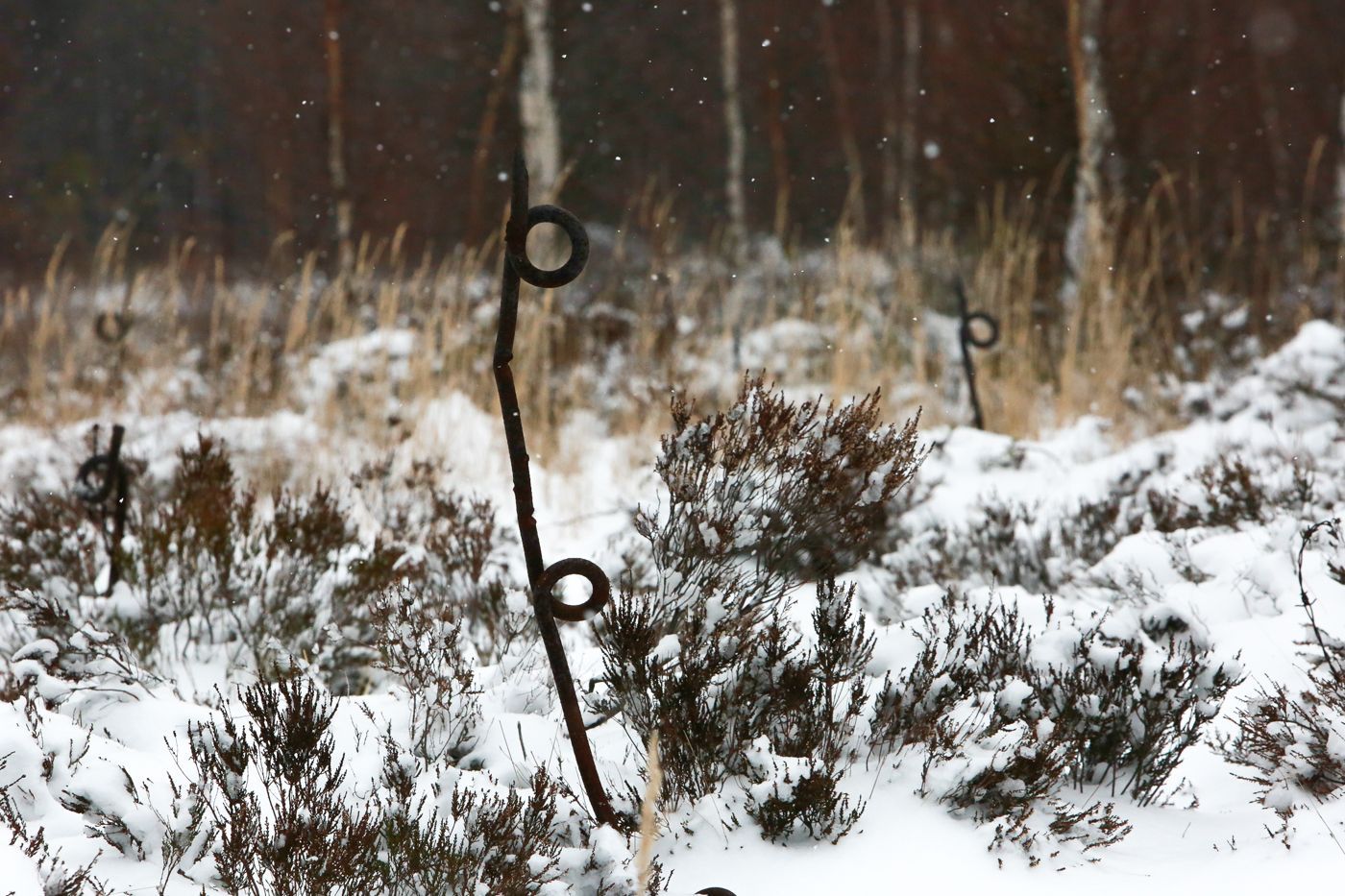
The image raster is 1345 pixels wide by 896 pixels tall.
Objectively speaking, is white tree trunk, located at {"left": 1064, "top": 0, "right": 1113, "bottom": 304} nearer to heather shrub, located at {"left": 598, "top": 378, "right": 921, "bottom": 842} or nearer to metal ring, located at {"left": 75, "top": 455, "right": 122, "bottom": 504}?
heather shrub, located at {"left": 598, "top": 378, "right": 921, "bottom": 842}

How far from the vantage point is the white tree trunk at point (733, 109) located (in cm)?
1283

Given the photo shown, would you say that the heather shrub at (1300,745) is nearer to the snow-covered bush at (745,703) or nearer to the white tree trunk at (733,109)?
the snow-covered bush at (745,703)

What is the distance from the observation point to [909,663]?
6.45ft

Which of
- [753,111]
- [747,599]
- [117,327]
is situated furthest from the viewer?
[753,111]

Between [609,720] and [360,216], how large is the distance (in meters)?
12.2

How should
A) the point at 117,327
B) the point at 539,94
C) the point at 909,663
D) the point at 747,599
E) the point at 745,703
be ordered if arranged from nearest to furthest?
the point at 745,703 < the point at 747,599 < the point at 909,663 < the point at 117,327 < the point at 539,94

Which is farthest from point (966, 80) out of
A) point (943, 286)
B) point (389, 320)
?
point (389, 320)

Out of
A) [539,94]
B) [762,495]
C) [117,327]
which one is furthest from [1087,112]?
[762,495]

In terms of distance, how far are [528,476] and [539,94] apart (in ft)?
27.9

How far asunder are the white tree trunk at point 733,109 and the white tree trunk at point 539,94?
11.6 ft

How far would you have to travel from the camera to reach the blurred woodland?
8328 millimetres

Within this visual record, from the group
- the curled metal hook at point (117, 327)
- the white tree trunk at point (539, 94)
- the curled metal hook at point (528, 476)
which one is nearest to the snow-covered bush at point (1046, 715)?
the curled metal hook at point (528, 476)

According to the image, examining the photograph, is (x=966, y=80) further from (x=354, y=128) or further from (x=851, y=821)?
(x=851, y=821)

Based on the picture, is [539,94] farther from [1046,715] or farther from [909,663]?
[1046,715]
